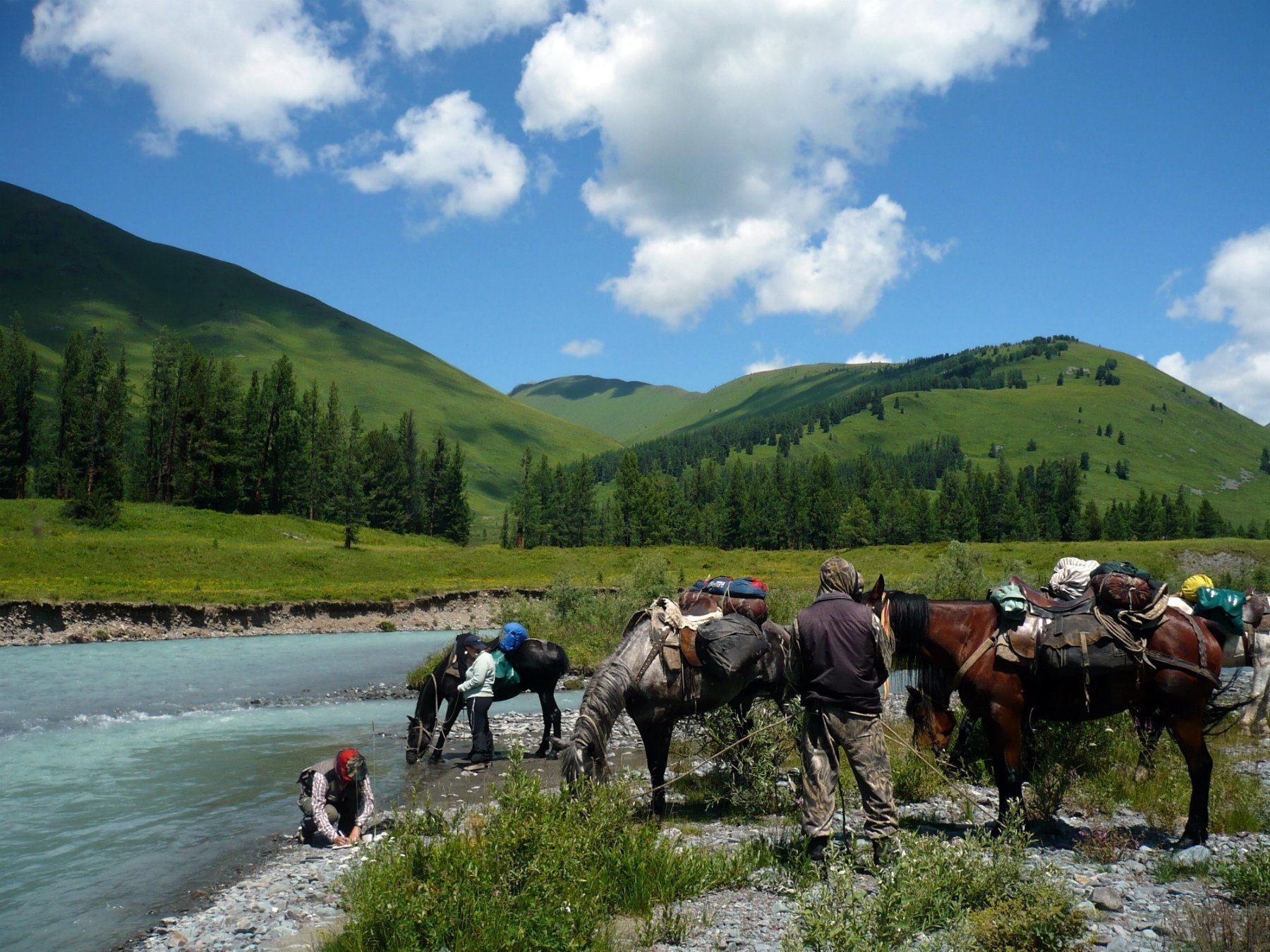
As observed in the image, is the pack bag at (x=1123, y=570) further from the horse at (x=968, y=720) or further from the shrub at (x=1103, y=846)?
the shrub at (x=1103, y=846)

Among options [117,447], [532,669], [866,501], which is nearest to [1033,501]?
[866,501]

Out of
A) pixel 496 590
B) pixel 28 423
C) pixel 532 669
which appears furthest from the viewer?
pixel 28 423

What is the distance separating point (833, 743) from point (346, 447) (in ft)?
316

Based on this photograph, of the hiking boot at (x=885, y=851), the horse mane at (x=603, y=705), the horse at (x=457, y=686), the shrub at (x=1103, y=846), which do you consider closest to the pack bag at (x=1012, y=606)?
the shrub at (x=1103, y=846)

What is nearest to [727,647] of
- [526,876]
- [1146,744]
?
[526,876]

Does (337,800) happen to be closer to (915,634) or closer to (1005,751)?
Result: (915,634)

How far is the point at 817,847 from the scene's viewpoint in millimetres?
7402

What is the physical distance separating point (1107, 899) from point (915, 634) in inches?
113

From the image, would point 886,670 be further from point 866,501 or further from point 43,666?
point 866,501

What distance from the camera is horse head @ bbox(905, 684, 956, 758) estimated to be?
9.77 meters

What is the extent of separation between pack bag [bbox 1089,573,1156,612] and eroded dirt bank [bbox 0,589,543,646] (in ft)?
128

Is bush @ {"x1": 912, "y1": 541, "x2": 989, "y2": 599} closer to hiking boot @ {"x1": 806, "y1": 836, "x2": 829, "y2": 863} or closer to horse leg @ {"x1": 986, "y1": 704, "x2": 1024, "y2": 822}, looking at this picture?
horse leg @ {"x1": 986, "y1": 704, "x2": 1024, "y2": 822}

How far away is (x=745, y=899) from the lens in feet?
23.4

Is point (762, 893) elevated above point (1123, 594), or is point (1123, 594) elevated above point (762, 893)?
point (1123, 594)
